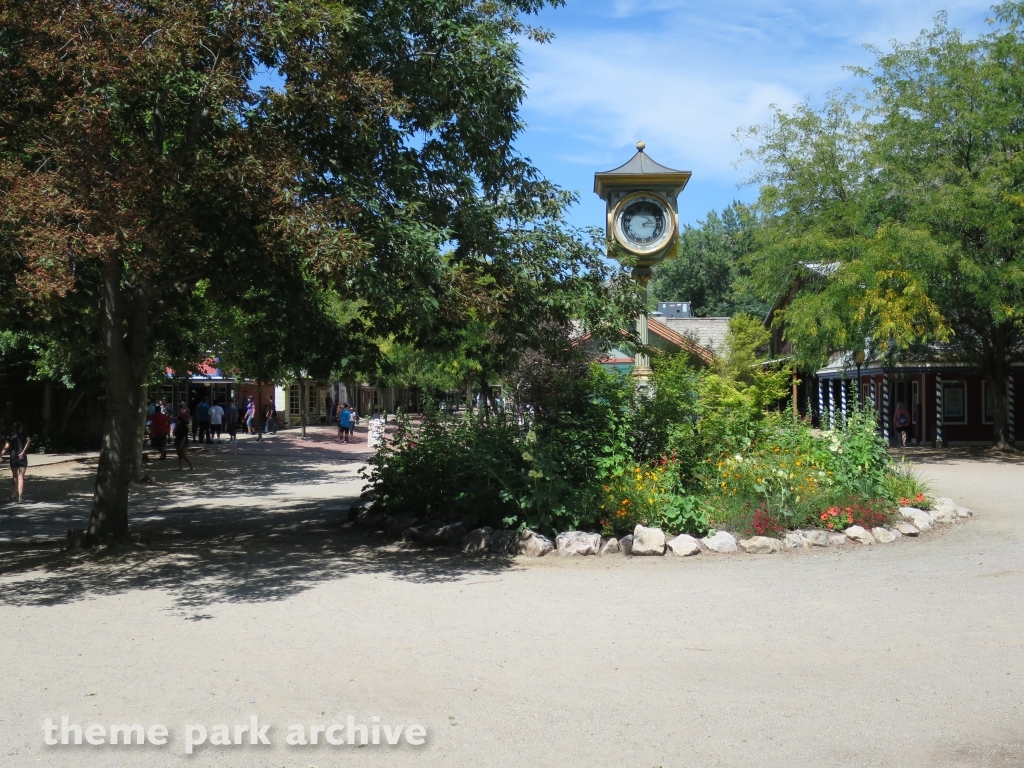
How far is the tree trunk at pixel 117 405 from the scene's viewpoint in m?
11.6

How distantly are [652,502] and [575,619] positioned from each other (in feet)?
12.1

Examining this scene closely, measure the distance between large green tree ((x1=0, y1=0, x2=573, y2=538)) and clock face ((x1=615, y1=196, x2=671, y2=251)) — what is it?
11.9ft

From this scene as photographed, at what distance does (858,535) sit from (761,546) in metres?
1.40

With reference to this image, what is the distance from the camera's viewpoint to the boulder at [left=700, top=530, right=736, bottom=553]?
11.0 meters

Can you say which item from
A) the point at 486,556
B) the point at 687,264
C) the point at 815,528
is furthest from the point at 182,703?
the point at 687,264

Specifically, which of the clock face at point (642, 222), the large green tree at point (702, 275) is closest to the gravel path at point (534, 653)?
the clock face at point (642, 222)

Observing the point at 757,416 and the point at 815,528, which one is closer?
the point at 815,528

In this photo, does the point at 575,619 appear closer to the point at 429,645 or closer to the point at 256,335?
the point at 429,645

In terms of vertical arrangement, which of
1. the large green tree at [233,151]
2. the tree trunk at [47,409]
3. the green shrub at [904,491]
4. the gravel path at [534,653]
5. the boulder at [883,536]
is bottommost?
the gravel path at [534,653]

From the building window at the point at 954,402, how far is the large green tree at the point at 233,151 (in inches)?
1072

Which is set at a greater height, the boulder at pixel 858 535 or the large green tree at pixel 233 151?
the large green tree at pixel 233 151

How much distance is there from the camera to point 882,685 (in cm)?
613

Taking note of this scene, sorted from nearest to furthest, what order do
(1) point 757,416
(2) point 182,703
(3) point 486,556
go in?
1. (2) point 182,703
2. (3) point 486,556
3. (1) point 757,416

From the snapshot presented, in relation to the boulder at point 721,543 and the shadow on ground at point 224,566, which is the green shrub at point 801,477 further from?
the shadow on ground at point 224,566
